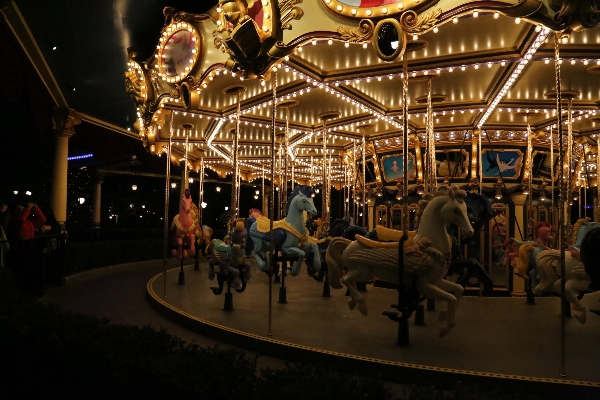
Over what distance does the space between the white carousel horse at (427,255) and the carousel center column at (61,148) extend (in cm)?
950

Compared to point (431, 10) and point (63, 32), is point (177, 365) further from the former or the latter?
point (63, 32)

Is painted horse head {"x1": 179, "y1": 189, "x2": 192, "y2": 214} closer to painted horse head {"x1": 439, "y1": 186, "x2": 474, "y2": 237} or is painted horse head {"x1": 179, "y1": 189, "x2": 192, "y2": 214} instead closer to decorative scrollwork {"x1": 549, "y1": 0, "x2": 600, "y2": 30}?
painted horse head {"x1": 439, "y1": 186, "x2": 474, "y2": 237}

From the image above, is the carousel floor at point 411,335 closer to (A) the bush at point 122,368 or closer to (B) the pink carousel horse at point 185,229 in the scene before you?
(A) the bush at point 122,368

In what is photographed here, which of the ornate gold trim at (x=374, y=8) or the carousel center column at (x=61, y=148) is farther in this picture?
the carousel center column at (x=61, y=148)

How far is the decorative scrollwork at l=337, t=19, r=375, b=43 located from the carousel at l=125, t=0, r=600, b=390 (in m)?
0.01

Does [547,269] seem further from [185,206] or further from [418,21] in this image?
[185,206]

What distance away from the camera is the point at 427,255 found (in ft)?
16.7

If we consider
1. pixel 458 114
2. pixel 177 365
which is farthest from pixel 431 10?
pixel 458 114

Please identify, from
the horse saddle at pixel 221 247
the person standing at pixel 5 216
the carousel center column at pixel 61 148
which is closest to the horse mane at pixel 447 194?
the horse saddle at pixel 221 247

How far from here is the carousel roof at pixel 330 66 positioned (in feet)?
17.7

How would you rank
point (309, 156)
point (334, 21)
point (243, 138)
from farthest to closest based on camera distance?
point (309, 156) → point (243, 138) → point (334, 21)

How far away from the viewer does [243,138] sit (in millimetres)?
Result: 13227

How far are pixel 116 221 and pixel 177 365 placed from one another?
91.3 feet

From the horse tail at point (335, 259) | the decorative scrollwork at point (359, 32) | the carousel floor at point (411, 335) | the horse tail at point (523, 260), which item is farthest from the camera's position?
the horse tail at point (523, 260)
